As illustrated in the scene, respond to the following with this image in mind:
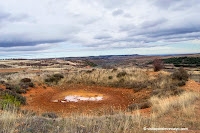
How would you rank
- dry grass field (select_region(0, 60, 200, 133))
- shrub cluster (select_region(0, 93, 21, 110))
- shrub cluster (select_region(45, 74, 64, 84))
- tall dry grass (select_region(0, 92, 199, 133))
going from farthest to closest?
shrub cluster (select_region(45, 74, 64, 84)) → shrub cluster (select_region(0, 93, 21, 110)) → dry grass field (select_region(0, 60, 200, 133)) → tall dry grass (select_region(0, 92, 199, 133))

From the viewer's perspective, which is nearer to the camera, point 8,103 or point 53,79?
point 8,103

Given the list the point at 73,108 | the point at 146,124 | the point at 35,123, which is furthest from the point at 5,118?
the point at 73,108

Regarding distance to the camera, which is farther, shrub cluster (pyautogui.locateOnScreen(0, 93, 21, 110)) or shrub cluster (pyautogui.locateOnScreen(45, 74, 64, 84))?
shrub cluster (pyautogui.locateOnScreen(45, 74, 64, 84))

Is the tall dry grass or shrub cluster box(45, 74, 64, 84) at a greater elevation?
the tall dry grass

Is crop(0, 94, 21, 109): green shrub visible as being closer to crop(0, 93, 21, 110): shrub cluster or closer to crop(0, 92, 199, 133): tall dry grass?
crop(0, 93, 21, 110): shrub cluster

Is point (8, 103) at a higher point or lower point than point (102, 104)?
higher

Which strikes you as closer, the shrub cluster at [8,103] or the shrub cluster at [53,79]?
the shrub cluster at [8,103]

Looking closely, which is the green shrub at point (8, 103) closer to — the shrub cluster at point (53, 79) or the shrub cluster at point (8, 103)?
the shrub cluster at point (8, 103)

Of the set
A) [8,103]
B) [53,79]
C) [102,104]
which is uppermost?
[8,103]

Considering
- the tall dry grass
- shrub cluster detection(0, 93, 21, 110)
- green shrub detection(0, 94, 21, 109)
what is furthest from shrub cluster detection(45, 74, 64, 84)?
the tall dry grass

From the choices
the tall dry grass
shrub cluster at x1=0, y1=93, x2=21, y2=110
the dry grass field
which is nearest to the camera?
the tall dry grass

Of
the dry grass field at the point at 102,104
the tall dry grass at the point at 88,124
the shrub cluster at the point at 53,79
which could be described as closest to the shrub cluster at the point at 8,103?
the dry grass field at the point at 102,104

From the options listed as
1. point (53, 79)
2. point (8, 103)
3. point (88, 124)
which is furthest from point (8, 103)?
point (53, 79)

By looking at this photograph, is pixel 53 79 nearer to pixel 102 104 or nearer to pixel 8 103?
pixel 102 104
